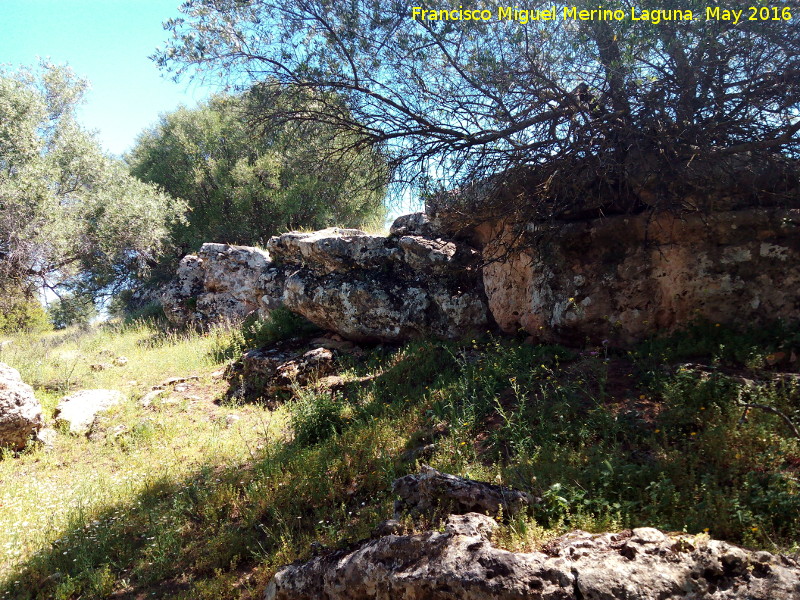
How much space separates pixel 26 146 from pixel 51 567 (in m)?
11.5

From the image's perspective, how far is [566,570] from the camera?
2299mm

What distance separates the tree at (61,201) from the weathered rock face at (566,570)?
39.7 ft

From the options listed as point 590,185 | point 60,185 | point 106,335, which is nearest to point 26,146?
point 60,185

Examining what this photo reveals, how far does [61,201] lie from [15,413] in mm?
9460

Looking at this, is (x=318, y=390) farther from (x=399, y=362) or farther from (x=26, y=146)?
(x=26, y=146)

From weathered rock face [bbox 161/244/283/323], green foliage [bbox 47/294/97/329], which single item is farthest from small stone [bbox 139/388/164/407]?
green foliage [bbox 47/294/97/329]

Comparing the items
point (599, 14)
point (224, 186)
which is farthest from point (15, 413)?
point (224, 186)

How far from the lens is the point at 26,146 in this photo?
12430 millimetres

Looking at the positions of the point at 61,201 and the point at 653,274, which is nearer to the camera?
the point at 653,274

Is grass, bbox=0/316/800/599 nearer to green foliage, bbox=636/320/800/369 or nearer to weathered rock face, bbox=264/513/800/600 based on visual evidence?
green foliage, bbox=636/320/800/369

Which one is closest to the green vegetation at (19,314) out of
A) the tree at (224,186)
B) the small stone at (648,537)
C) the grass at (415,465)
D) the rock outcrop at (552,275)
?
the rock outcrop at (552,275)

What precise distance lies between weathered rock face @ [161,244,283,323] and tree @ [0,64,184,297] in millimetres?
2833

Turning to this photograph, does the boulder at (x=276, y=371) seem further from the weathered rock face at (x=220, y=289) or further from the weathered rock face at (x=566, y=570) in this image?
the weathered rock face at (x=566, y=570)

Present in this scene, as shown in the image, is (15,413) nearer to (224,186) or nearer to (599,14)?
(599,14)
